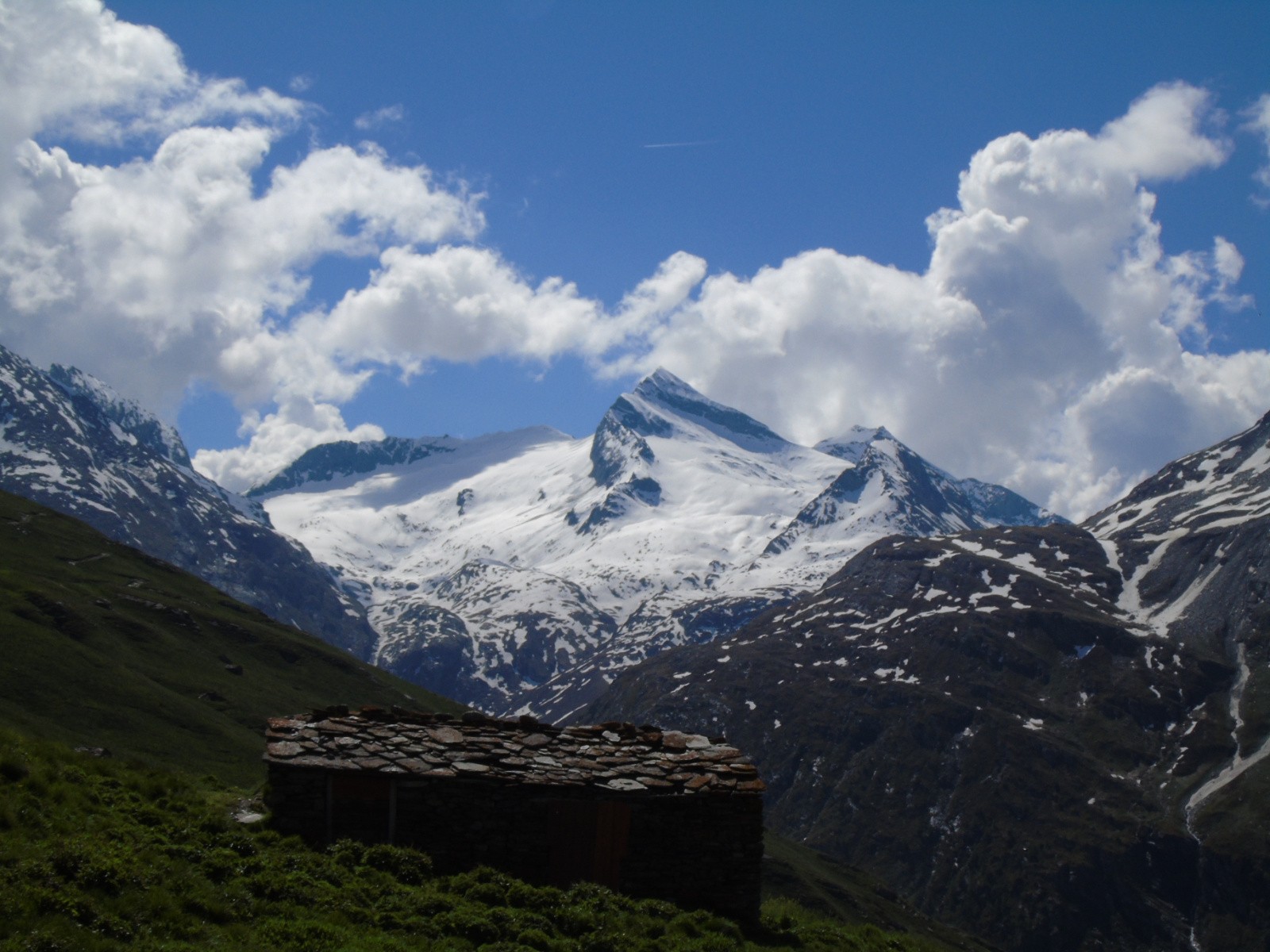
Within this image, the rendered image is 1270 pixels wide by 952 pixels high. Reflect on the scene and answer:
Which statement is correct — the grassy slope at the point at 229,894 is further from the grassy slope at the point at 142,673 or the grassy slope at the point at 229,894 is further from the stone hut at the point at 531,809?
the grassy slope at the point at 142,673

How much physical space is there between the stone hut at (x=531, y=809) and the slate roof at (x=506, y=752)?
1.9 inches

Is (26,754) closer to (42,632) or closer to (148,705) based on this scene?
(148,705)

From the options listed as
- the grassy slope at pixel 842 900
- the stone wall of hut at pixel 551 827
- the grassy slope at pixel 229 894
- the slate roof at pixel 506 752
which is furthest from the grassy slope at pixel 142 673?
the grassy slope at pixel 842 900

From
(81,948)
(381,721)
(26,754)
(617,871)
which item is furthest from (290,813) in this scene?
(81,948)

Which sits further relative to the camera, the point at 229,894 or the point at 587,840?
the point at 587,840

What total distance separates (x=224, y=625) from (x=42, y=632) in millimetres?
59564

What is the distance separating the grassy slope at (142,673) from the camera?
11019 cm

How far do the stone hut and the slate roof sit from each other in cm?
5

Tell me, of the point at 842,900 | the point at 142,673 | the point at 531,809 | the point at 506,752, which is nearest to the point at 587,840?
the point at 531,809

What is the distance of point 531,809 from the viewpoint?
29203 mm

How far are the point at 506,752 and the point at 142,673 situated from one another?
413 feet

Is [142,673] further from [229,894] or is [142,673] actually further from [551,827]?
[229,894]

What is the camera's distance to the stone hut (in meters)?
28.8

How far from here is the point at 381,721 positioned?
32.1 metres
